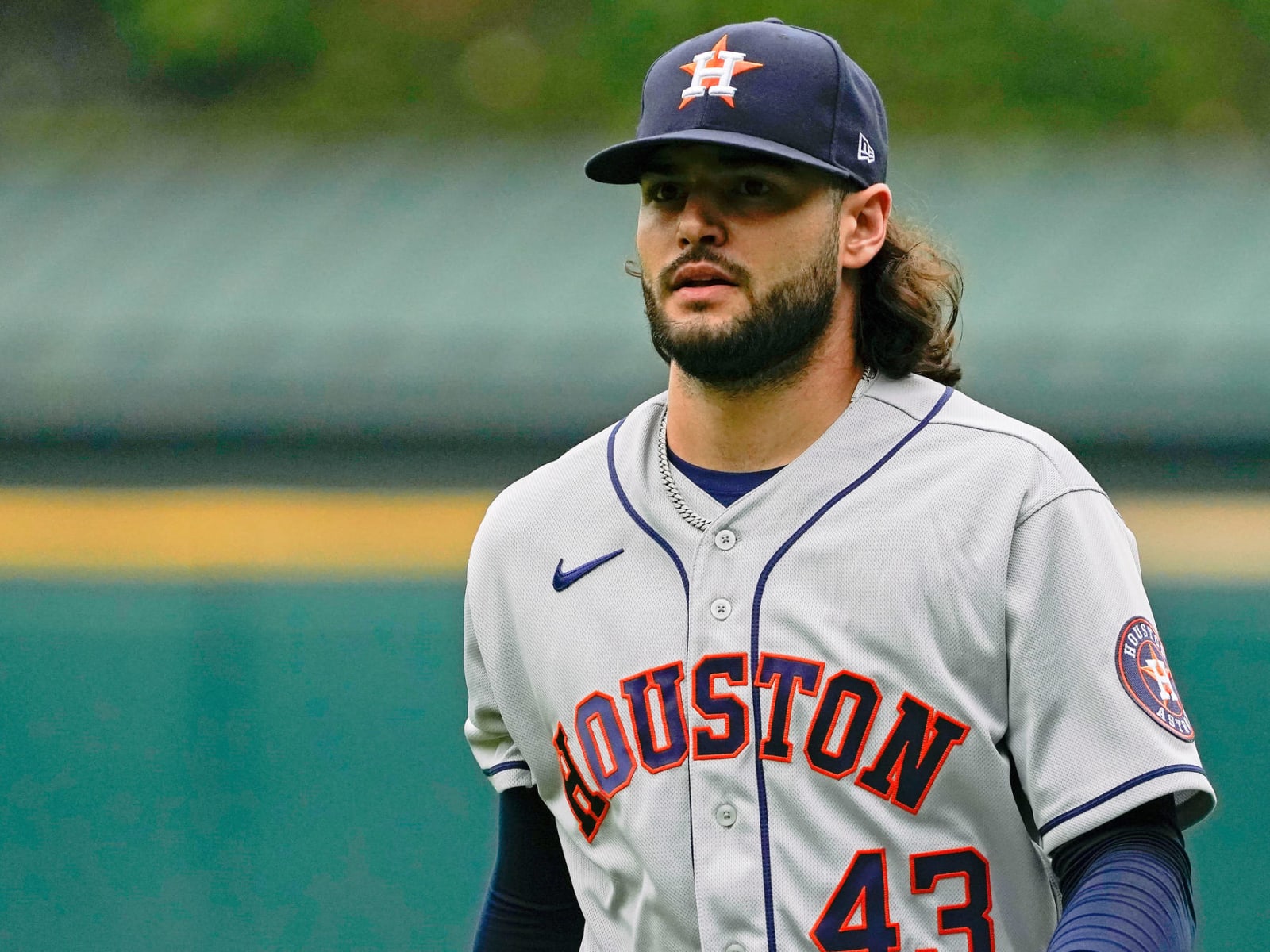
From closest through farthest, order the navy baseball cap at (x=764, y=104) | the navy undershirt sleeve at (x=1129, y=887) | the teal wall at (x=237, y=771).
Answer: the navy undershirt sleeve at (x=1129, y=887) → the navy baseball cap at (x=764, y=104) → the teal wall at (x=237, y=771)

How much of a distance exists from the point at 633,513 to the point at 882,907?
1.64ft

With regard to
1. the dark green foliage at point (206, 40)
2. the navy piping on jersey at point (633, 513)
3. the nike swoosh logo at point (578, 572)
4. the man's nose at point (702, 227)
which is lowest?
the nike swoosh logo at point (578, 572)

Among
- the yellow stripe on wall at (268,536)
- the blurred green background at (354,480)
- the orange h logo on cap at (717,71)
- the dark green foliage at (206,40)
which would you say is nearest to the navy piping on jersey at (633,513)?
the orange h logo on cap at (717,71)

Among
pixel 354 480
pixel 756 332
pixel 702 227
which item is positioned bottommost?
pixel 756 332

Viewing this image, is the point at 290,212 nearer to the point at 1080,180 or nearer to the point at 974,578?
the point at 1080,180

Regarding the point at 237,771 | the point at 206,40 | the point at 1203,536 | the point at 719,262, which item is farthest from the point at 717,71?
the point at 206,40

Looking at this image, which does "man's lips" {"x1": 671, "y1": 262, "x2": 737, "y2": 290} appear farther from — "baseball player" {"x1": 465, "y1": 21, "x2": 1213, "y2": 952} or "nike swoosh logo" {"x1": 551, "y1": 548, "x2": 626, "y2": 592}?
"nike swoosh logo" {"x1": 551, "y1": 548, "x2": 626, "y2": 592}

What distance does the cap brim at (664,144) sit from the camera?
5.45 ft

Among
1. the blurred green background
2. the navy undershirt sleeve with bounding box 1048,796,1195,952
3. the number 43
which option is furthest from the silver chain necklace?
the blurred green background

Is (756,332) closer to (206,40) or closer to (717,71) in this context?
(717,71)

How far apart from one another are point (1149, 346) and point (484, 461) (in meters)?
1.67

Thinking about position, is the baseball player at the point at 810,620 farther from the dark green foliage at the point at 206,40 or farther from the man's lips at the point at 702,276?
the dark green foliage at the point at 206,40

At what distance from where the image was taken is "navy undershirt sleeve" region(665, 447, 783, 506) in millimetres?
1783

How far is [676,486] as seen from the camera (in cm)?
182
